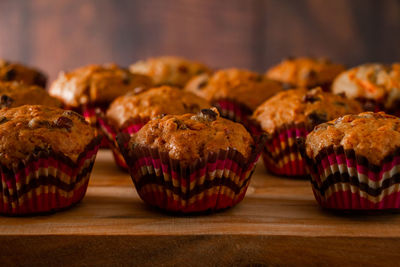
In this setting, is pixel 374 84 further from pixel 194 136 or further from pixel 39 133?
pixel 39 133

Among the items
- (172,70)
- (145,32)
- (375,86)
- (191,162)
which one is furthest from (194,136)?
(145,32)

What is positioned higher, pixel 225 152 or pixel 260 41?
pixel 260 41

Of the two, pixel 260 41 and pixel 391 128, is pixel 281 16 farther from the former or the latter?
pixel 391 128

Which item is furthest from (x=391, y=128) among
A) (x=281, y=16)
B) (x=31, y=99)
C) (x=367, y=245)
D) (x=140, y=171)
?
(x=281, y=16)

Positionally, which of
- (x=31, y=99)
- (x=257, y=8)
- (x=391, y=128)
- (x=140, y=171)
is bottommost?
(x=140, y=171)

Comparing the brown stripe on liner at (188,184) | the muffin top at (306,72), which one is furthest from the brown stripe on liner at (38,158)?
the muffin top at (306,72)
